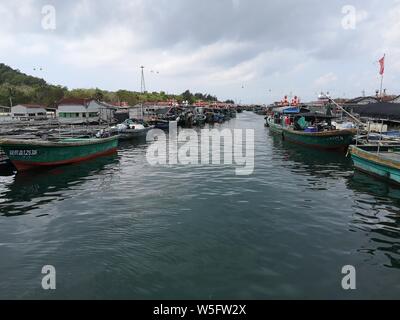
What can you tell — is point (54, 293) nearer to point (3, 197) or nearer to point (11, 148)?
point (3, 197)

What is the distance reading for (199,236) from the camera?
11742 mm

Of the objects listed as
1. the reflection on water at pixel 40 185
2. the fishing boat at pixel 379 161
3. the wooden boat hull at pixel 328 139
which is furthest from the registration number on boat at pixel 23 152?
the wooden boat hull at pixel 328 139

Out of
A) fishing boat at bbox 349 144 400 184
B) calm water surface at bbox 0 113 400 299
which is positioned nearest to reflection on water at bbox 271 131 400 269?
calm water surface at bbox 0 113 400 299

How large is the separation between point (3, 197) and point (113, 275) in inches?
468

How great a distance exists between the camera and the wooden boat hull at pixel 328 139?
3075cm

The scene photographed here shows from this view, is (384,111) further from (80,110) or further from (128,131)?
(80,110)

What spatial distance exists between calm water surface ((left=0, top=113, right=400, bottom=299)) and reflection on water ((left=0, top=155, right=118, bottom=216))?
12 centimetres

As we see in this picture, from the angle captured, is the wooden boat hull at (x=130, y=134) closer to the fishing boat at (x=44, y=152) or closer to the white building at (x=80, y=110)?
the fishing boat at (x=44, y=152)

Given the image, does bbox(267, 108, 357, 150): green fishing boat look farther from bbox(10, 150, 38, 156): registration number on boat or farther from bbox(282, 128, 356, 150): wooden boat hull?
bbox(10, 150, 38, 156): registration number on boat

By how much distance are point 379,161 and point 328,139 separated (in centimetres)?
1258

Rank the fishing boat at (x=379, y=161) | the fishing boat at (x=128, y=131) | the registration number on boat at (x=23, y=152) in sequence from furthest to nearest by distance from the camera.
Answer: the fishing boat at (x=128, y=131) → the registration number on boat at (x=23, y=152) → the fishing boat at (x=379, y=161)

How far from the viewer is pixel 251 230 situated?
483 inches

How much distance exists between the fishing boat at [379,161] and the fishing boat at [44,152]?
22785 millimetres
